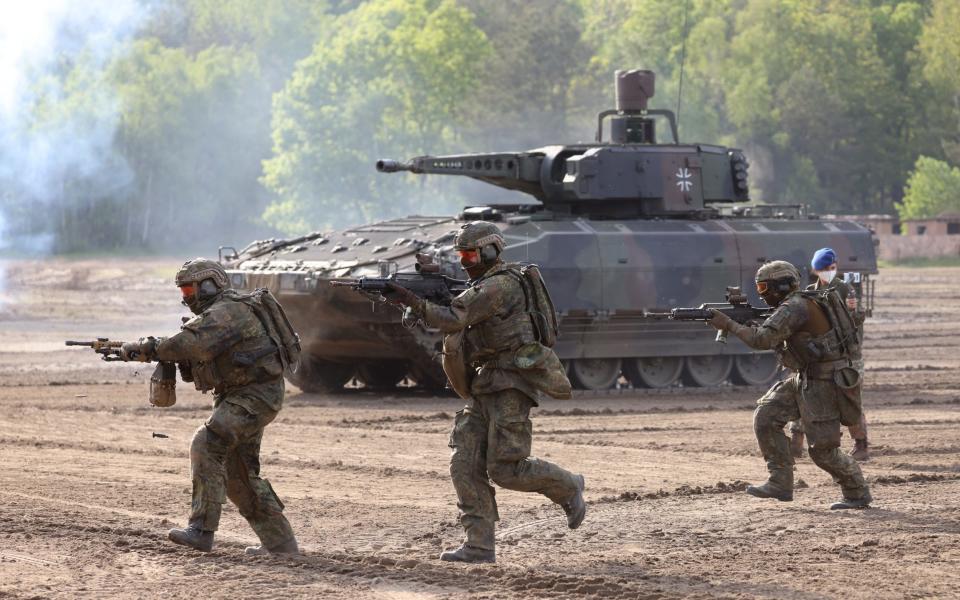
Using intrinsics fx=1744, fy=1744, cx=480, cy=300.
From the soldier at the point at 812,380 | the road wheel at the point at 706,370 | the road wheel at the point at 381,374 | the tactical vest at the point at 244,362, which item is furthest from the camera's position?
the road wheel at the point at 381,374

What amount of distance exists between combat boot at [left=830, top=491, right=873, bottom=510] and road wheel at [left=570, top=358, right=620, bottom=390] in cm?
869

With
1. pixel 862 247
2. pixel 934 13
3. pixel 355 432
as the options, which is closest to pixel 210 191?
pixel 934 13

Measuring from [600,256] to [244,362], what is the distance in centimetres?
1012

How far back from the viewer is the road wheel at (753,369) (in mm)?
20672

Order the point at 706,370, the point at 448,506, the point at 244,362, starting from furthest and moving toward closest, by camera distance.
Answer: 1. the point at 706,370
2. the point at 448,506
3. the point at 244,362

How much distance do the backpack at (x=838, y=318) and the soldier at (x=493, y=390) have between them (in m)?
2.49

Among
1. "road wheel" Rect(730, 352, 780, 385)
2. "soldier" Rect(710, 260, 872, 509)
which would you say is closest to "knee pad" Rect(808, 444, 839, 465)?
"soldier" Rect(710, 260, 872, 509)

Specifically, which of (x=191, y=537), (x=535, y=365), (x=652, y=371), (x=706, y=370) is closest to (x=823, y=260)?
(x=535, y=365)

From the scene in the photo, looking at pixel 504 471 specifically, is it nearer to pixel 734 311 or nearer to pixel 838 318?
pixel 734 311

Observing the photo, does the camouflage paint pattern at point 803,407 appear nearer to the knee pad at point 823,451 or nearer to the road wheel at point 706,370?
the knee pad at point 823,451

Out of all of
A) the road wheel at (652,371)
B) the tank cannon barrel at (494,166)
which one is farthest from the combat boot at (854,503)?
the tank cannon barrel at (494,166)

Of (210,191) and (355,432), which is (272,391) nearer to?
(355,432)

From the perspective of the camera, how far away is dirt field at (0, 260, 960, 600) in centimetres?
867

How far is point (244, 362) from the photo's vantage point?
30.0 feet
